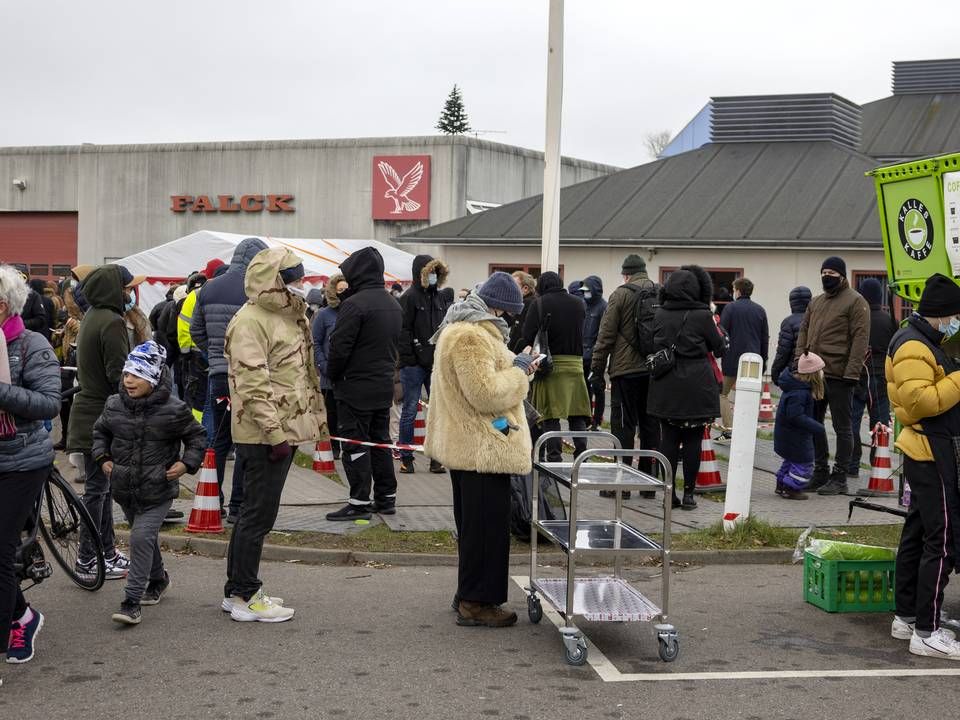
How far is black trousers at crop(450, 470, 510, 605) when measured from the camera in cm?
679

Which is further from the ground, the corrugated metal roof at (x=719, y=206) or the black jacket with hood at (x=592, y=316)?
the corrugated metal roof at (x=719, y=206)

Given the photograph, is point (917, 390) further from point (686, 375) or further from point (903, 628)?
point (686, 375)

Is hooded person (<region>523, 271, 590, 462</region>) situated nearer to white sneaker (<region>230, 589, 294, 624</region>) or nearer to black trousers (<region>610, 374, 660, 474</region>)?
black trousers (<region>610, 374, 660, 474</region>)

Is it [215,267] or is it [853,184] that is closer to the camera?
[215,267]

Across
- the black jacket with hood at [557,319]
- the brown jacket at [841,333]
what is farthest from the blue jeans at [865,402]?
the black jacket with hood at [557,319]

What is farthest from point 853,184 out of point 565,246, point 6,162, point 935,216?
point 6,162

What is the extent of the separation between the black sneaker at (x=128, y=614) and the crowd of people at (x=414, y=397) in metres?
0.01

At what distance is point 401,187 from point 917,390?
26.7 metres

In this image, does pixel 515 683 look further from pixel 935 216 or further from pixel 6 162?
pixel 6 162

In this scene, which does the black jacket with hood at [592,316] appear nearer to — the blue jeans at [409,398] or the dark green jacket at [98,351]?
the blue jeans at [409,398]

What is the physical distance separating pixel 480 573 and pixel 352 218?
87.5 feet

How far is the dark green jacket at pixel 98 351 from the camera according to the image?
764 centimetres

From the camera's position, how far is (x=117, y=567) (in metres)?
7.95

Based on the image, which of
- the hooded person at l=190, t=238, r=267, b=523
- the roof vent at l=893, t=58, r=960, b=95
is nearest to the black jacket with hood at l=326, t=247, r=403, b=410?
the hooded person at l=190, t=238, r=267, b=523
